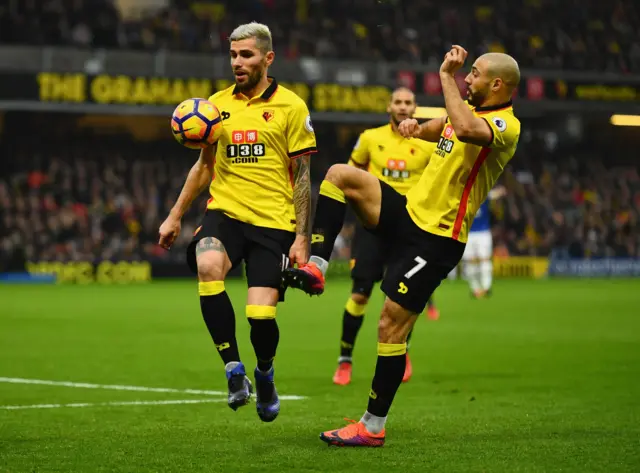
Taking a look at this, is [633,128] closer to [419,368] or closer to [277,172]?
[419,368]

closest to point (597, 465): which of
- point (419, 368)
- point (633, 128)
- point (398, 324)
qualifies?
point (398, 324)

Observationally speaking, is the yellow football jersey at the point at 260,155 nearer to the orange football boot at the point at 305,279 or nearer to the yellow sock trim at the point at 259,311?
the yellow sock trim at the point at 259,311

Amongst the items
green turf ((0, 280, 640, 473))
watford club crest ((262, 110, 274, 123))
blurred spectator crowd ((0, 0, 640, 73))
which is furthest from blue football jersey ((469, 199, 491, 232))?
watford club crest ((262, 110, 274, 123))

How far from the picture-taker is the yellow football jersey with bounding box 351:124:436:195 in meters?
11.3

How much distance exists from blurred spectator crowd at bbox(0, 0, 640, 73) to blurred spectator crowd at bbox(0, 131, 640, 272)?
418cm

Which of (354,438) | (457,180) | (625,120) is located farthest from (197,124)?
(625,120)

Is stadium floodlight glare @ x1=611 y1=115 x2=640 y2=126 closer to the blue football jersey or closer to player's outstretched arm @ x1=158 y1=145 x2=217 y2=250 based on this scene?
the blue football jersey

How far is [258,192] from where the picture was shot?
298 inches

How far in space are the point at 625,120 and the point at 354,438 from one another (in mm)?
35231

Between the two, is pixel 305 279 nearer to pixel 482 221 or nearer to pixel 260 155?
pixel 260 155

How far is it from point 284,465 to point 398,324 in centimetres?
127

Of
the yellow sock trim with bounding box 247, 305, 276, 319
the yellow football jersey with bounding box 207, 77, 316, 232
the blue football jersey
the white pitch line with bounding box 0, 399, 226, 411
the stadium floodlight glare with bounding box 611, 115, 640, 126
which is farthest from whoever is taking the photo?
the stadium floodlight glare with bounding box 611, 115, 640, 126

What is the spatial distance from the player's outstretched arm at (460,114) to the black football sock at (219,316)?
181cm

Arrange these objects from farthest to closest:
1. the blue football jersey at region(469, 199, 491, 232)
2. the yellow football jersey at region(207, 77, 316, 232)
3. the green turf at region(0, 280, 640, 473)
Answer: the blue football jersey at region(469, 199, 491, 232), the yellow football jersey at region(207, 77, 316, 232), the green turf at region(0, 280, 640, 473)
